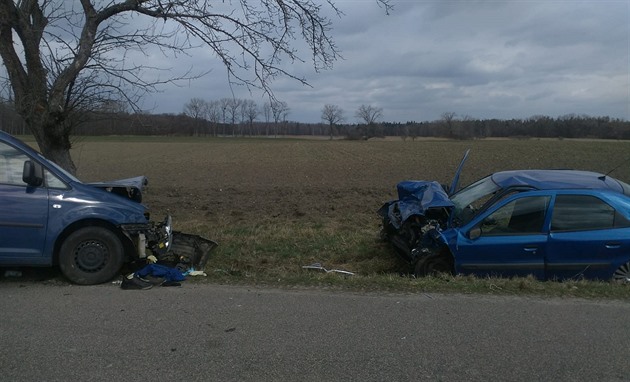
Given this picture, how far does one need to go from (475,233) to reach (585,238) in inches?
51.8

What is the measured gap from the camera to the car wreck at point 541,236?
616cm

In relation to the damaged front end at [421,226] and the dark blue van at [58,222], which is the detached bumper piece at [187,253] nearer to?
the dark blue van at [58,222]

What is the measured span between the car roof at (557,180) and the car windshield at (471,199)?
0.47 feet

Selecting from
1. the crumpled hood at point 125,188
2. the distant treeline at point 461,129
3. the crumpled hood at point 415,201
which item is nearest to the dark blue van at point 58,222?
the crumpled hood at point 125,188

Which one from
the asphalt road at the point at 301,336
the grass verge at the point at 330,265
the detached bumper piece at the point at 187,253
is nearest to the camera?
the asphalt road at the point at 301,336

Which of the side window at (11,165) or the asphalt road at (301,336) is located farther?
the side window at (11,165)

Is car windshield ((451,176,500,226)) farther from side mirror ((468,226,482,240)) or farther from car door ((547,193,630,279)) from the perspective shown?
car door ((547,193,630,279))

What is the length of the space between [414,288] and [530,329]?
4.70ft

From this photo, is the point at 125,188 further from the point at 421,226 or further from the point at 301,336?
the point at 421,226

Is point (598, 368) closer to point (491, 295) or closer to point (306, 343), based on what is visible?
point (491, 295)

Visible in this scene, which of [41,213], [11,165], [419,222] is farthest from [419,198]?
[11,165]

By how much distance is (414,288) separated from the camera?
5520mm

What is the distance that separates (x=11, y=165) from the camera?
579cm

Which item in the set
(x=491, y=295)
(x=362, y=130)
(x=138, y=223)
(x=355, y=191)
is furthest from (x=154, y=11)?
(x=362, y=130)
